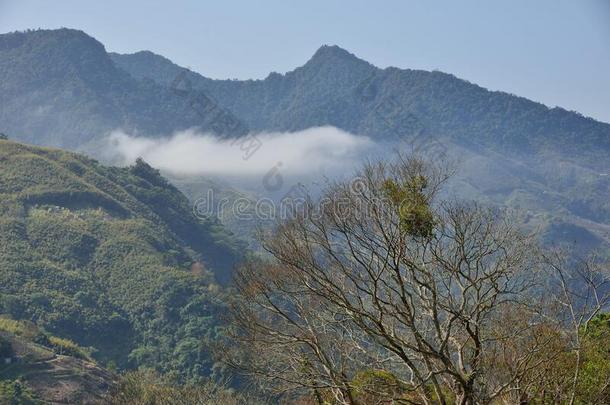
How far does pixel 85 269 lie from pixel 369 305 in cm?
6848

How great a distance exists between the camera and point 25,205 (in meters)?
83.8

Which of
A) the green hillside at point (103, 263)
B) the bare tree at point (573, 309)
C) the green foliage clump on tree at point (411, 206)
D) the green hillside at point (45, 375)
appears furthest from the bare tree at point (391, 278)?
the green hillside at point (103, 263)

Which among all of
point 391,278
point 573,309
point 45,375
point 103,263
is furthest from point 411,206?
point 103,263

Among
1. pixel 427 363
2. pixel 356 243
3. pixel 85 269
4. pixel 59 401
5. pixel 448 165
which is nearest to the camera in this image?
pixel 427 363

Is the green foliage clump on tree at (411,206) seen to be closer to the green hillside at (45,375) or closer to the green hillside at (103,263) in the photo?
the green hillside at (45,375)

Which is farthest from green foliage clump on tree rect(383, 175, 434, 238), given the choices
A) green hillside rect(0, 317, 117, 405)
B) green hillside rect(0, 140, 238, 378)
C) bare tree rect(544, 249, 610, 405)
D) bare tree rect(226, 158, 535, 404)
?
green hillside rect(0, 140, 238, 378)

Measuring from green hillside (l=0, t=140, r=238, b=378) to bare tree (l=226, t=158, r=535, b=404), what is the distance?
48.2 meters

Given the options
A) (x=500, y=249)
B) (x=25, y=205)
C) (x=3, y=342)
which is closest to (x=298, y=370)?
(x=500, y=249)

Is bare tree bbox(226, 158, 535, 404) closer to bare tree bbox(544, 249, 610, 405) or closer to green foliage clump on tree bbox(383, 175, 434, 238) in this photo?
green foliage clump on tree bbox(383, 175, 434, 238)

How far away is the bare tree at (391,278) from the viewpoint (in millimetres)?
11039

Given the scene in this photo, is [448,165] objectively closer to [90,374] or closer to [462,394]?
[462,394]

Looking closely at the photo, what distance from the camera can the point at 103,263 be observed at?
3123 inches

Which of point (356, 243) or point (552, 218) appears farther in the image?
point (552, 218)

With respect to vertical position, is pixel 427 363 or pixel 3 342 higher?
pixel 427 363
